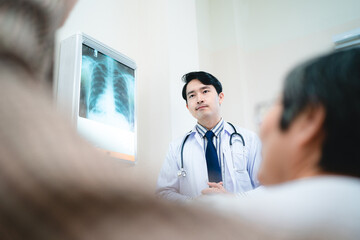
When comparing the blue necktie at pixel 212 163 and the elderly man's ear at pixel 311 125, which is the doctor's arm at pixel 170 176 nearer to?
the blue necktie at pixel 212 163

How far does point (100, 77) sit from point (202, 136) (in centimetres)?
74

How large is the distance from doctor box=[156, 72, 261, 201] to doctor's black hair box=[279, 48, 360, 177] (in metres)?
1.28

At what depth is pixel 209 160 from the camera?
1.89 metres

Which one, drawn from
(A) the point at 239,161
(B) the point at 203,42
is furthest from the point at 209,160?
(B) the point at 203,42

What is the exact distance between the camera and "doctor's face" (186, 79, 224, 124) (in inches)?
83.8

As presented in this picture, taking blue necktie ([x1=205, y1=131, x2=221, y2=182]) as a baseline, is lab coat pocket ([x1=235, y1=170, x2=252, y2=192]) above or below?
below

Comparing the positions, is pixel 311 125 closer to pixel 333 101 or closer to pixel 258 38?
pixel 333 101

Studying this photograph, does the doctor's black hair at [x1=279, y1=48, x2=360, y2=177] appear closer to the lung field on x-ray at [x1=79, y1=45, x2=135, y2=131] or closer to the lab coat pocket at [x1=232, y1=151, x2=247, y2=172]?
the lung field on x-ray at [x1=79, y1=45, x2=135, y2=131]

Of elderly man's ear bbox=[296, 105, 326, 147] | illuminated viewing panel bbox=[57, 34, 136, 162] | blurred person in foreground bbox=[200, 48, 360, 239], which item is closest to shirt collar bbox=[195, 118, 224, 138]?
illuminated viewing panel bbox=[57, 34, 136, 162]

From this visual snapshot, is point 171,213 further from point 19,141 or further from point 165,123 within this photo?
point 165,123

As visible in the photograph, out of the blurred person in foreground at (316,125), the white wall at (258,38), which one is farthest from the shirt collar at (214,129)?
the blurred person in foreground at (316,125)

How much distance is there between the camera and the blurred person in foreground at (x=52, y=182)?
0.34 feet

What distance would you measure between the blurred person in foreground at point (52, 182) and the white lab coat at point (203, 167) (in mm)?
1652

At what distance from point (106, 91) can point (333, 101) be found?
1.32 m
